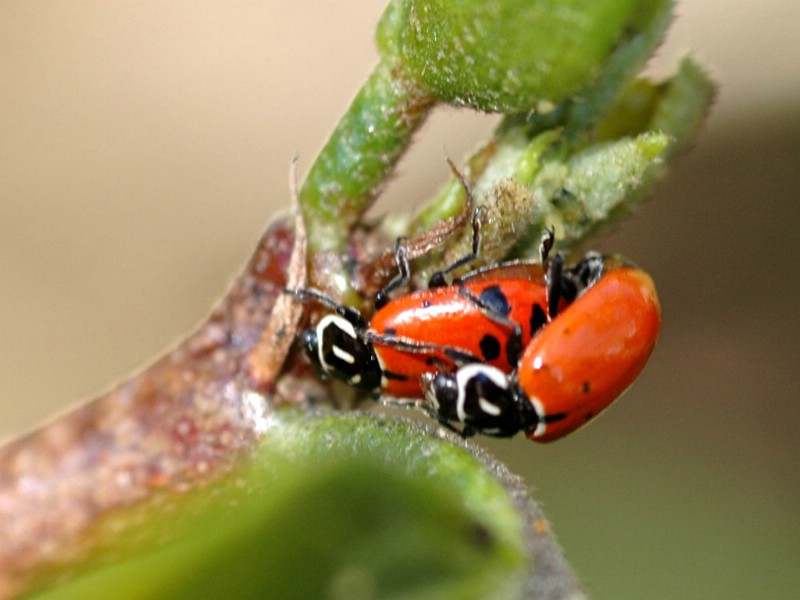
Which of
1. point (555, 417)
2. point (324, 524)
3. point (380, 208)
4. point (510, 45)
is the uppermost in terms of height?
point (380, 208)

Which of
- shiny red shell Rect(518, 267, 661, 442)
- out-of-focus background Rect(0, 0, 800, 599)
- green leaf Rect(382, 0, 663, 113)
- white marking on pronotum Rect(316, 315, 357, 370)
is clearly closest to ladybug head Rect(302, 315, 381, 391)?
white marking on pronotum Rect(316, 315, 357, 370)

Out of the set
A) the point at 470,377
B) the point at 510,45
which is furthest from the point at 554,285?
the point at 510,45

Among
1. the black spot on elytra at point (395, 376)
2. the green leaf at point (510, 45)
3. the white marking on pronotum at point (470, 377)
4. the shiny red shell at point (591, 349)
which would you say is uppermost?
the green leaf at point (510, 45)

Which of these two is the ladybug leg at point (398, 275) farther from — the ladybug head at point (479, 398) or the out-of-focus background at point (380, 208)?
the out-of-focus background at point (380, 208)

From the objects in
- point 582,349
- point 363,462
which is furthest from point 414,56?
point 582,349

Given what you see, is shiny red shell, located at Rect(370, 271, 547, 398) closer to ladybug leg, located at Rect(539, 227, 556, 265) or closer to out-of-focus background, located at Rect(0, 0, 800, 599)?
ladybug leg, located at Rect(539, 227, 556, 265)

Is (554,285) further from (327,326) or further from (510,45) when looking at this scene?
(510,45)

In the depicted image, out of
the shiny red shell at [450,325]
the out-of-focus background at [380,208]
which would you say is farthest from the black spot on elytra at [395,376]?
the out-of-focus background at [380,208]
